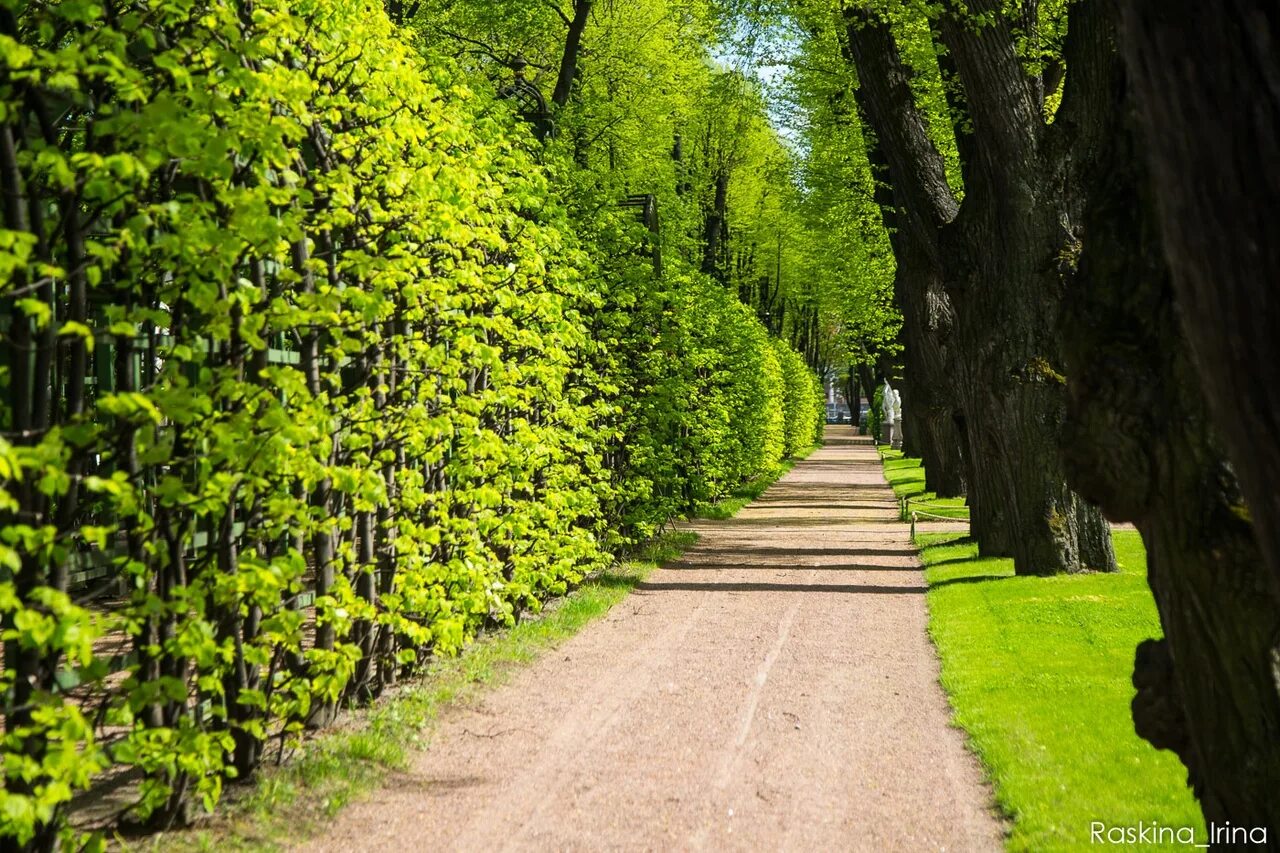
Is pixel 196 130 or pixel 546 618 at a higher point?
pixel 196 130

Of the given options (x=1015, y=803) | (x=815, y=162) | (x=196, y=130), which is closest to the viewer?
(x=196, y=130)

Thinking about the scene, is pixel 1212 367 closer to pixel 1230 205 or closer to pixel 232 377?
pixel 1230 205

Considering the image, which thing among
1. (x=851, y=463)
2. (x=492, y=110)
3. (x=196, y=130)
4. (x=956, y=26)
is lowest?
(x=851, y=463)

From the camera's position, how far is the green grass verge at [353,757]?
5434 mm

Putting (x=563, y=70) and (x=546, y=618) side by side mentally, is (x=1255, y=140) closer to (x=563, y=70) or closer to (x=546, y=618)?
(x=546, y=618)

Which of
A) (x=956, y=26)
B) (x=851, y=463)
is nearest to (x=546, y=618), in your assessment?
(x=956, y=26)

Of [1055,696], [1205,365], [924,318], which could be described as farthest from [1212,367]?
[924,318]

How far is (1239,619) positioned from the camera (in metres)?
3.76

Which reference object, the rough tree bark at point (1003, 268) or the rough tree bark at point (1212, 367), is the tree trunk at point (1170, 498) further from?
the rough tree bark at point (1003, 268)

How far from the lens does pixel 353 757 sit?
260 inches

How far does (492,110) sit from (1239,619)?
24.0 feet

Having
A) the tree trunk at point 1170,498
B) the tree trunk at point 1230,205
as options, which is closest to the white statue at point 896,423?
the tree trunk at point 1170,498

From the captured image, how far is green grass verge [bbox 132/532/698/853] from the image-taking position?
5.43 metres

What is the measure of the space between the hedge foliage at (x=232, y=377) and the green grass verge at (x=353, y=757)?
18 centimetres
